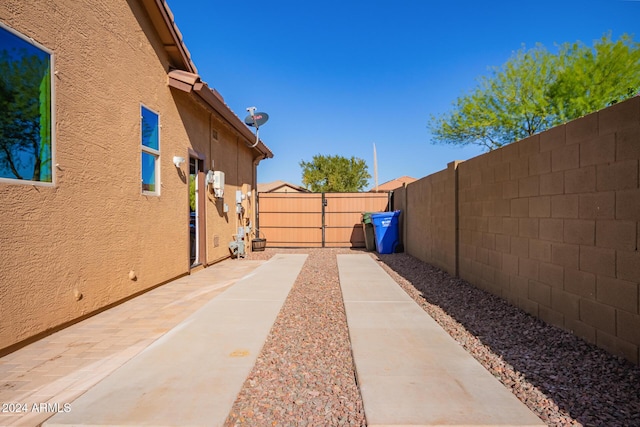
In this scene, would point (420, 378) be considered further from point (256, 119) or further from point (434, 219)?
point (256, 119)

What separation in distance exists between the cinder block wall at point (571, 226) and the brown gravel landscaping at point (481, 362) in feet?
0.98

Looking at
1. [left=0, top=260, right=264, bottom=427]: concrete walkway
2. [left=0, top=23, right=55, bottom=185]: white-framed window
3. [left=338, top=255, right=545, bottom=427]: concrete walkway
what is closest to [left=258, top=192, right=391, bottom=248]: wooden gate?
[left=0, top=260, right=264, bottom=427]: concrete walkway

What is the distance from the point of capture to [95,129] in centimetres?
459

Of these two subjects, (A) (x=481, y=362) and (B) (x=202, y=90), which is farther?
(B) (x=202, y=90)

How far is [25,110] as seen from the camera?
11.9ft

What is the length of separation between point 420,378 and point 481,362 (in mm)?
777

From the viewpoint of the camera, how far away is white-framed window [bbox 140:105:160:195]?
230 inches

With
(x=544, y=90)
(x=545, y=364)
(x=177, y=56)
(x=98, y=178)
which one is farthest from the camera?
(x=544, y=90)

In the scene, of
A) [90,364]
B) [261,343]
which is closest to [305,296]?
[261,343]

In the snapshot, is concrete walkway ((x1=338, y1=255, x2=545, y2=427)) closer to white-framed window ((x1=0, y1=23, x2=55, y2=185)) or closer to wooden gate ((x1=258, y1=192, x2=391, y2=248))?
white-framed window ((x1=0, y1=23, x2=55, y2=185))

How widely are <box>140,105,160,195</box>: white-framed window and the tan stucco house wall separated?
0.09 meters

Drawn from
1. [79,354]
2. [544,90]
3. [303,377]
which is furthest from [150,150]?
[544,90]

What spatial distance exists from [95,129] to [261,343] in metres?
3.60

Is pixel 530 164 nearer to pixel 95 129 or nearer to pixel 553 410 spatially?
pixel 553 410
